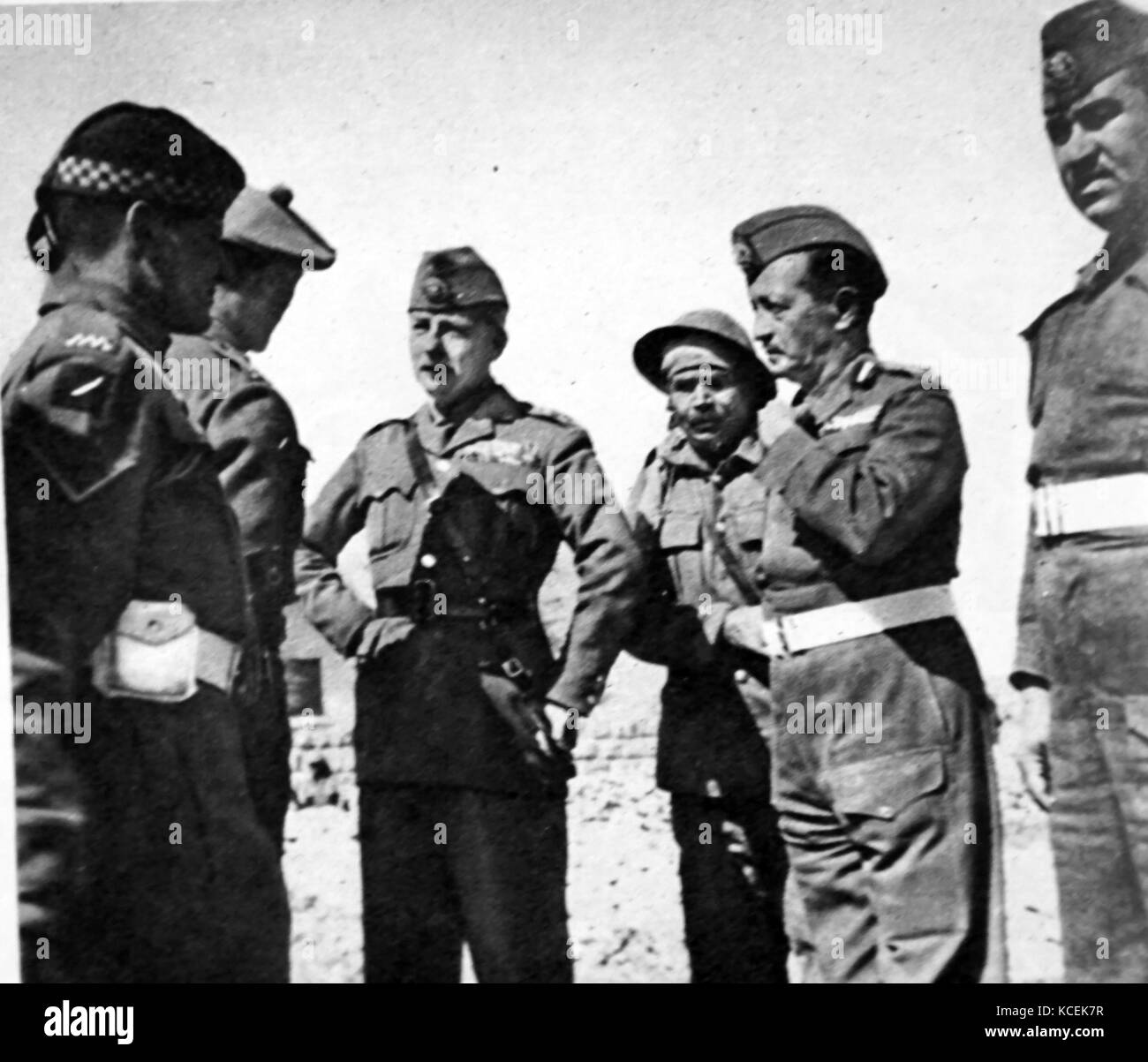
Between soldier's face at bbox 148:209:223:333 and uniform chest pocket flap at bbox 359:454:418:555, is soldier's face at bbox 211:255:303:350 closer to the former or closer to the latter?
soldier's face at bbox 148:209:223:333

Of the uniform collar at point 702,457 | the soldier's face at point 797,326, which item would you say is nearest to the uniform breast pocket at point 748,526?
the uniform collar at point 702,457

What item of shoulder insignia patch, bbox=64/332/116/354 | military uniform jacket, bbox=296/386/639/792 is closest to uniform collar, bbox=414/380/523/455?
military uniform jacket, bbox=296/386/639/792

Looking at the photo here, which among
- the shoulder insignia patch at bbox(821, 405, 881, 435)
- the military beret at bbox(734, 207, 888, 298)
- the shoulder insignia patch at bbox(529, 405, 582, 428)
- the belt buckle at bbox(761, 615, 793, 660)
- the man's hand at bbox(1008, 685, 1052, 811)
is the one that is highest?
the military beret at bbox(734, 207, 888, 298)

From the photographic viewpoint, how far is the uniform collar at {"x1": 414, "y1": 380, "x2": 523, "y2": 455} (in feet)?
19.1

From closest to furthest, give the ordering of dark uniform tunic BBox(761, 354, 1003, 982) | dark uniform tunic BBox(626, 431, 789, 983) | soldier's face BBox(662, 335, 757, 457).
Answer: dark uniform tunic BBox(761, 354, 1003, 982) < dark uniform tunic BBox(626, 431, 789, 983) < soldier's face BBox(662, 335, 757, 457)

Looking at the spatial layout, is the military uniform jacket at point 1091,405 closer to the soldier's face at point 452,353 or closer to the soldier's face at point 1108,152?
the soldier's face at point 1108,152

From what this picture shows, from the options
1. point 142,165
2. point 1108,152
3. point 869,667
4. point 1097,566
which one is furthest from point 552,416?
point 1108,152

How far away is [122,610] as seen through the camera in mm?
5645

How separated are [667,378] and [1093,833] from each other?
171 cm

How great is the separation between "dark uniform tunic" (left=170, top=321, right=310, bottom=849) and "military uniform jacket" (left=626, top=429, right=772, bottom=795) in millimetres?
986

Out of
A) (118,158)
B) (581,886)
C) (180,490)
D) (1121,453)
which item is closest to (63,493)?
(180,490)

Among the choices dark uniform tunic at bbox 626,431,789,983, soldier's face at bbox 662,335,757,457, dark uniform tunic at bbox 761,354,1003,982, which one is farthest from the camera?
soldier's face at bbox 662,335,757,457

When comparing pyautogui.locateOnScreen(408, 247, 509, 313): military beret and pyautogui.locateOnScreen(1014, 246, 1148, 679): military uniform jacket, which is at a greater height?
pyautogui.locateOnScreen(408, 247, 509, 313): military beret

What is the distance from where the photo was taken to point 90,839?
5.68 metres
